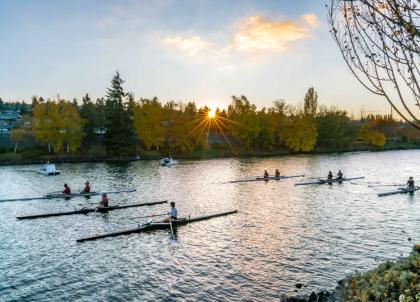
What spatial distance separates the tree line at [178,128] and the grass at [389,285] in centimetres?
10266

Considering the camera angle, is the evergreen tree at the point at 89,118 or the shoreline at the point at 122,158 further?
the evergreen tree at the point at 89,118

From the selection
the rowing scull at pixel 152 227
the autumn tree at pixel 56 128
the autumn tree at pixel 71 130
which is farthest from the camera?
the autumn tree at pixel 71 130

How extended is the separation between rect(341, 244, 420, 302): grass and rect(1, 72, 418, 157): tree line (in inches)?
4042

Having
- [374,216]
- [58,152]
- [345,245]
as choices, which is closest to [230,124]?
[58,152]

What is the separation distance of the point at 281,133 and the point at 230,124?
68.2 ft

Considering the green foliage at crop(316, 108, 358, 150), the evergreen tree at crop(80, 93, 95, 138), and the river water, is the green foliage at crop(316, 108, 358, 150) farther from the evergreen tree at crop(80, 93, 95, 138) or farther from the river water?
the river water

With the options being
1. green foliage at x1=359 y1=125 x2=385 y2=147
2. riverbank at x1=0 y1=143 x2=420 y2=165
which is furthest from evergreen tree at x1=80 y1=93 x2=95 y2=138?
green foliage at x1=359 y1=125 x2=385 y2=147

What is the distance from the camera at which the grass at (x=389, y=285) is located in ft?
43.2

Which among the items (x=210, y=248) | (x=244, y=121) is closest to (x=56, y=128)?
(x=244, y=121)

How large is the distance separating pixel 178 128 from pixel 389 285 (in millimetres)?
118526

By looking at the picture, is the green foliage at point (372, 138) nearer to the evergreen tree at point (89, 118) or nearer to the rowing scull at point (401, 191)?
the evergreen tree at point (89, 118)

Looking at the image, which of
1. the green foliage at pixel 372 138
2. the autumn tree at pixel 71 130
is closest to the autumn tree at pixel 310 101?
the green foliage at pixel 372 138

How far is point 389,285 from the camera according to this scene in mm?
14414

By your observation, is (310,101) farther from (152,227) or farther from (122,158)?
(152,227)
